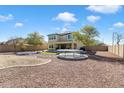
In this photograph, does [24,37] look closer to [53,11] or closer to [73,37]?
[73,37]

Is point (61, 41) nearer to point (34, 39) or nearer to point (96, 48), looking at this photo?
point (34, 39)

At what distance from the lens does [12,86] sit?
17.6 feet

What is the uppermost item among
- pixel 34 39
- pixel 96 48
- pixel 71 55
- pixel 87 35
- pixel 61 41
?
pixel 87 35

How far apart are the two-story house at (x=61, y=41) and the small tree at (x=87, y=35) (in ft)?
5.13

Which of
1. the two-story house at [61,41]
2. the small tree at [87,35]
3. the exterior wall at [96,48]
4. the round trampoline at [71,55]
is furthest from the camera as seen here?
the two-story house at [61,41]

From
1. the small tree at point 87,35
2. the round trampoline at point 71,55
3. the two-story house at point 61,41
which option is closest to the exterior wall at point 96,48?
the small tree at point 87,35

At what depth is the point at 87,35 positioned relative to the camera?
76.9 feet

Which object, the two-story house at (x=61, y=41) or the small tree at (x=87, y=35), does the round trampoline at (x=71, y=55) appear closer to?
the small tree at (x=87, y=35)

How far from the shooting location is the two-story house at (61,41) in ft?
83.5

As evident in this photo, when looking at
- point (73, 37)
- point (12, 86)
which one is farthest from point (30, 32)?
point (12, 86)

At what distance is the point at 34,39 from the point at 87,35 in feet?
25.5

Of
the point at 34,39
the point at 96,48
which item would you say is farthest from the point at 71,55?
the point at 34,39

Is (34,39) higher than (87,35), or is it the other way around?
(87,35)
